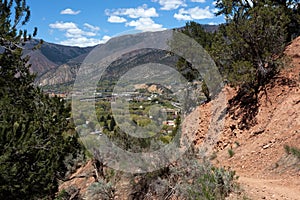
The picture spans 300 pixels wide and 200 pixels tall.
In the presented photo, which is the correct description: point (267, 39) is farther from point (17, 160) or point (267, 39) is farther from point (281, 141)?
point (17, 160)

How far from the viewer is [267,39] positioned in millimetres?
13602

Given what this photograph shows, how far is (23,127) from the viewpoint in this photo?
7.93 metres

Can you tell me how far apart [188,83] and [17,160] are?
16.4m

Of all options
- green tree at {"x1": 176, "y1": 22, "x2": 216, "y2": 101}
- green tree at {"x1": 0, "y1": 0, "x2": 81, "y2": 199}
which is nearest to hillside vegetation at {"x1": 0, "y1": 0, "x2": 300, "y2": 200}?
green tree at {"x1": 0, "y1": 0, "x2": 81, "y2": 199}

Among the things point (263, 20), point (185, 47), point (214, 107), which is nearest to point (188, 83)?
point (185, 47)

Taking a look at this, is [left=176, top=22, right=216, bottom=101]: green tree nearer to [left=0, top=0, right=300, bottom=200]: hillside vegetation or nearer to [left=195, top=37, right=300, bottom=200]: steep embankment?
[left=0, top=0, right=300, bottom=200]: hillside vegetation

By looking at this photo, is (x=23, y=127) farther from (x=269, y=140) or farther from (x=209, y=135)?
(x=209, y=135)

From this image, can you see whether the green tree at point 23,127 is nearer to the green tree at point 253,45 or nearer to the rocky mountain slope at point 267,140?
the rocky mountain slope at point 267,140

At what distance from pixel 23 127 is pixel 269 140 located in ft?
29.5

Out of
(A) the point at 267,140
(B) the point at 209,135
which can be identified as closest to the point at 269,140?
(A) the point at 267,140

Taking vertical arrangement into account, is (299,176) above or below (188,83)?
below

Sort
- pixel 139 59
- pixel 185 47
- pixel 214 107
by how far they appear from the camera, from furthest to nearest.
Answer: pixel 139 59 → pixel 185 47 → pixel 214 107

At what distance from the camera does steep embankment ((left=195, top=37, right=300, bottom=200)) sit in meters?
8.16

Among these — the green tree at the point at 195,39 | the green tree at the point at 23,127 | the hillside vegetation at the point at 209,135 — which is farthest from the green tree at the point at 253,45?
the green tree at the point at 23,127
